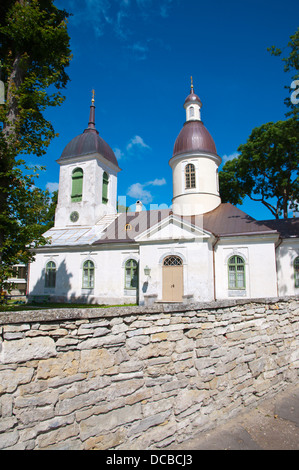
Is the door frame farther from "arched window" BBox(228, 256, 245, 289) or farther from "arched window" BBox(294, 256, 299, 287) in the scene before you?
"arched window" BBox(294, 256, 299, 287)

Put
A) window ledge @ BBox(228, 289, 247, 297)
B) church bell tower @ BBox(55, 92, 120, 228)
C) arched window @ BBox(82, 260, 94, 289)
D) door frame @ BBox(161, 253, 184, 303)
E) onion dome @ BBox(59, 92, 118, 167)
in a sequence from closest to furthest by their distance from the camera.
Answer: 1. door frame @ BBox(161, 253, 184, 303)
2. window ledge @ BBox(228, 289, 247, 297)
3. arched window @ BBox(82, 260, 94, 289)
4. church bell tower @ BBox(55, 92, 120, 228)
5. onion dome @ BBox(59, 92, 118, 167)

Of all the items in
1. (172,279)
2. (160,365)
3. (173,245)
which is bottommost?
(160,365)

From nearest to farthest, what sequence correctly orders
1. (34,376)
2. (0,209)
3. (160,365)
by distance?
1. (34,376)
2. (160,365)
3. (0,209)

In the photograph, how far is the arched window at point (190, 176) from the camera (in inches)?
844

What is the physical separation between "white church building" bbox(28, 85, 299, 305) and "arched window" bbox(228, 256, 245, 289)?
5 centimetres

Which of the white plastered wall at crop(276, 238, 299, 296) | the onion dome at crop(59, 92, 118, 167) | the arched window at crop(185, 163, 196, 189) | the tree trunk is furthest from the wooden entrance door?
the onion dome at crop(59, 92, 118, 167)

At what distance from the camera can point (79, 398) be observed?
12.2 feet

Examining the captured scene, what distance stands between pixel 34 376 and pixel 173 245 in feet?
43.6

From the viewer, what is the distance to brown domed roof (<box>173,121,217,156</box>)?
856 inches

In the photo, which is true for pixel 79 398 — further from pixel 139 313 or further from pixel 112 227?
pixel 112 227

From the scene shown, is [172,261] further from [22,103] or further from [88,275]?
[22,103]

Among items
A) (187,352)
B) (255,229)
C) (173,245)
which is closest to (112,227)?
(173,245)

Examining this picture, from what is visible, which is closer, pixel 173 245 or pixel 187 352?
pixel 187 352

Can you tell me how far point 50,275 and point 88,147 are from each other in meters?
10.7
